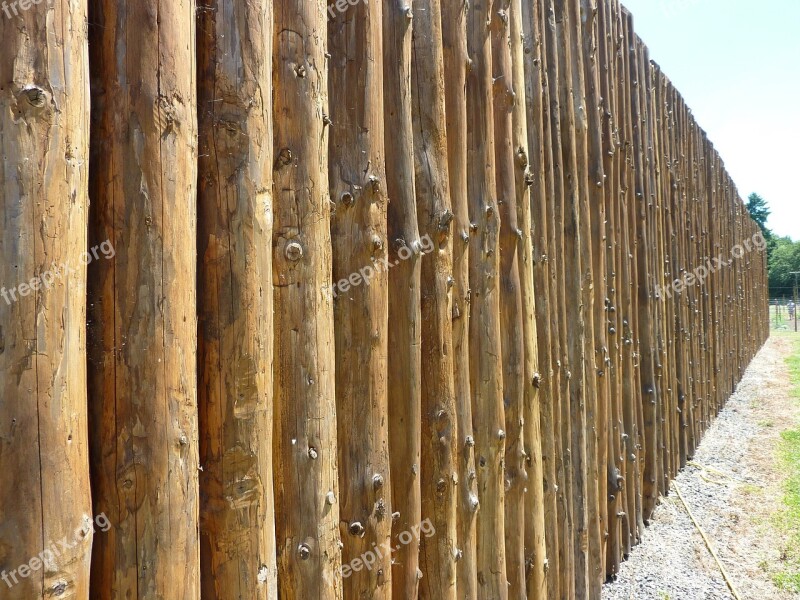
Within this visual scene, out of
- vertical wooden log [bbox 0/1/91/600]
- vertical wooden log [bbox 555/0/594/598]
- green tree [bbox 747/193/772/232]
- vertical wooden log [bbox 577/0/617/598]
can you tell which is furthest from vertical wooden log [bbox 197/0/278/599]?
green tree [bbox 747/193/772/232]

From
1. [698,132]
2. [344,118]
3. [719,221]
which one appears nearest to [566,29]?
[344,118]

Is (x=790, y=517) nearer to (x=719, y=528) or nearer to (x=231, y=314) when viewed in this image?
(x=719, y=528)

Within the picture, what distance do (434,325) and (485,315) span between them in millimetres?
406

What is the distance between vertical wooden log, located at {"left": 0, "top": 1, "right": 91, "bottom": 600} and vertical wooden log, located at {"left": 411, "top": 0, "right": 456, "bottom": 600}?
126 centimetres

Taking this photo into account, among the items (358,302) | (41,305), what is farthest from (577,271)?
(41,305)

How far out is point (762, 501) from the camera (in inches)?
218

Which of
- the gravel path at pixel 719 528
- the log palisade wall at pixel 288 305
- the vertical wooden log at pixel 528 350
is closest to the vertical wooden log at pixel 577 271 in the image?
the log palisade wall at pixel 288 305

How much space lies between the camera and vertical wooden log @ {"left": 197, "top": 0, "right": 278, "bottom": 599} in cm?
175

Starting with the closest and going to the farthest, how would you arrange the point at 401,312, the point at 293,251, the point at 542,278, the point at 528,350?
1. the point at 293,251
2. the point at 401,312
3. the point at 528,350
4. the point at 542,278

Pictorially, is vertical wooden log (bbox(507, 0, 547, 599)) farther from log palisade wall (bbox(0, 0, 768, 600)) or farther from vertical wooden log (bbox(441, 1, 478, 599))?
vertical wooden log (bbox(441, 1, 478, 599))

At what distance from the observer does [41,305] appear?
140cm

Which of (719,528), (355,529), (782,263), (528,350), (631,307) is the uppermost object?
(782,263)

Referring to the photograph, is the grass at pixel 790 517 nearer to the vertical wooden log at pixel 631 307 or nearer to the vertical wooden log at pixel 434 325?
the vertical wooden log at pixel 631 307

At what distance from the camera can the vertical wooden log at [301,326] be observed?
1921mm
